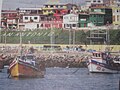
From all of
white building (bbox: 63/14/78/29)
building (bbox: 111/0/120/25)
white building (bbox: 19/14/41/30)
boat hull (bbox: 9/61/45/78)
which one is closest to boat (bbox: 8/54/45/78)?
boat hull (bbox: 9/61/45/78)

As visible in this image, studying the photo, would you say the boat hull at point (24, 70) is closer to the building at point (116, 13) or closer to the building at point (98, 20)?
the building at point (98, 20)

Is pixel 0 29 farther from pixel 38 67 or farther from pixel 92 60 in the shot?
pixel 92 60

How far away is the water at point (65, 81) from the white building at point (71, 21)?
31 centimetres

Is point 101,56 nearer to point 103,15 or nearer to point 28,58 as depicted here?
point 103,15

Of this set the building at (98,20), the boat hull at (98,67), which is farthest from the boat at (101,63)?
the building at (98,20)

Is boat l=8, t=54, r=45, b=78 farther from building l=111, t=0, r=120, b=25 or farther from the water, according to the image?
building l=111, t=0, r=120, b=25

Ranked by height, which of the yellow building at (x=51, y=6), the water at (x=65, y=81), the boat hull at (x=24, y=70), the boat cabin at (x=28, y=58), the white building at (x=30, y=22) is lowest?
the water at (x=65, y=81)

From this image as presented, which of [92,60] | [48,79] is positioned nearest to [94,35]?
[92,60]

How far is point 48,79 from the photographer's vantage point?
404cm

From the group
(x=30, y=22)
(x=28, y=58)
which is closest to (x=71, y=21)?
(x=30, y=22)

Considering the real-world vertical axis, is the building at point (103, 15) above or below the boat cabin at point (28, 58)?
above

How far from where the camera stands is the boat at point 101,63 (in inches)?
158

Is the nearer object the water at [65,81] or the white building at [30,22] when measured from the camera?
the water at [65,81]

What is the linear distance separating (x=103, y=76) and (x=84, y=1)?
54 centimetres
